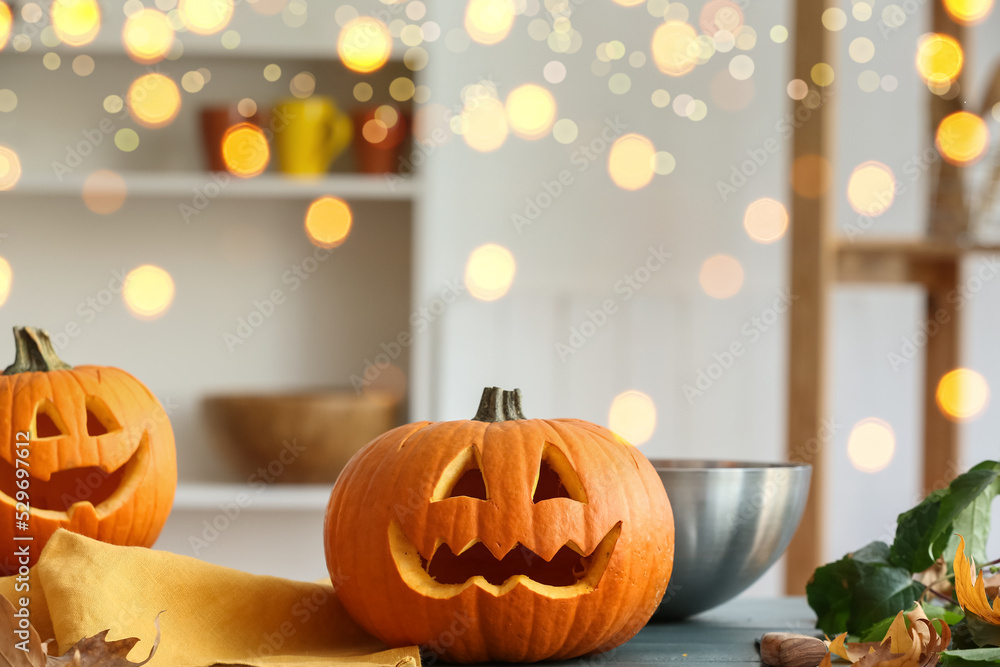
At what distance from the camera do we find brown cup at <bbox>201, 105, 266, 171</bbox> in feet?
5.84

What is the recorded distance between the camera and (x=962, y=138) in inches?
72.4

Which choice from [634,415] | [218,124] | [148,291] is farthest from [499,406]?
[148,291]

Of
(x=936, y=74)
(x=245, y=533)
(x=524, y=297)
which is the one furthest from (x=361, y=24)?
(x=936, y=74)

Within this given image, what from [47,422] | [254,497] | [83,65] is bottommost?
[254,497]

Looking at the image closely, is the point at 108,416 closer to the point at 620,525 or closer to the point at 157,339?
the point at 620,525

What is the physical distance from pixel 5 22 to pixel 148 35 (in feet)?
0.86

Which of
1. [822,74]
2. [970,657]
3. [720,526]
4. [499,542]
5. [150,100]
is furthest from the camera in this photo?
[150,100]

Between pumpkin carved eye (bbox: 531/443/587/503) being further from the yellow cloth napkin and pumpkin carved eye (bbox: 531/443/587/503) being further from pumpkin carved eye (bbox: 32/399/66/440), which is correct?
pumpkin carved eye (bbox: 32/399/66/440)

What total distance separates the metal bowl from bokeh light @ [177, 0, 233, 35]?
1.53 metres

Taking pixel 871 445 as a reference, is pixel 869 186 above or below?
above

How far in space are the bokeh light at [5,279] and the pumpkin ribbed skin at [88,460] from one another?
4.86 ft

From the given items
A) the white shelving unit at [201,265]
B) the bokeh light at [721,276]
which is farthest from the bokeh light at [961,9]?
the white shelving unit at [201,265]

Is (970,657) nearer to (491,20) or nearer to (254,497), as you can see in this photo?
(254,497)

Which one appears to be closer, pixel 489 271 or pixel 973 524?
Answer: pixel 973 524
